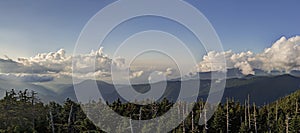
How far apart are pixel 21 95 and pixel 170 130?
3756 cm

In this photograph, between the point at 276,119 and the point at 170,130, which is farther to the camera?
the point at 276,119

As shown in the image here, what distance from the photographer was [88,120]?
8950 centimetres

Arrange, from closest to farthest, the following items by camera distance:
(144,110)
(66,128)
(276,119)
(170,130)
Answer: (66,128) → (170,130) → (144,110) → (276,119)

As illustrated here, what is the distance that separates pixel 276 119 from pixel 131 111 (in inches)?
1734

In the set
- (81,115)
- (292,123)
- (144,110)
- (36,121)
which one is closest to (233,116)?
(292,123)

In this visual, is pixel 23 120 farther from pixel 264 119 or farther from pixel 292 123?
pixel 264 119

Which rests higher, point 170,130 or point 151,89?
point 151,89

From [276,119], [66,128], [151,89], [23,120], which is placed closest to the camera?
[23,120]

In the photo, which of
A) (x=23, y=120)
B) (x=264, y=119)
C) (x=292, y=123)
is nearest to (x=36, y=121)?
(x=23, y=120)

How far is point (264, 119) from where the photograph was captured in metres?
121

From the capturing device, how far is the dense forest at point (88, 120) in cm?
8062

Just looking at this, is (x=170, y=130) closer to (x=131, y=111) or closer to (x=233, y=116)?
(x=131, y=111)

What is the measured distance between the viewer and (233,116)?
112875 millimetres

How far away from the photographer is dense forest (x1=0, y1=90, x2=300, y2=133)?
80.6m
